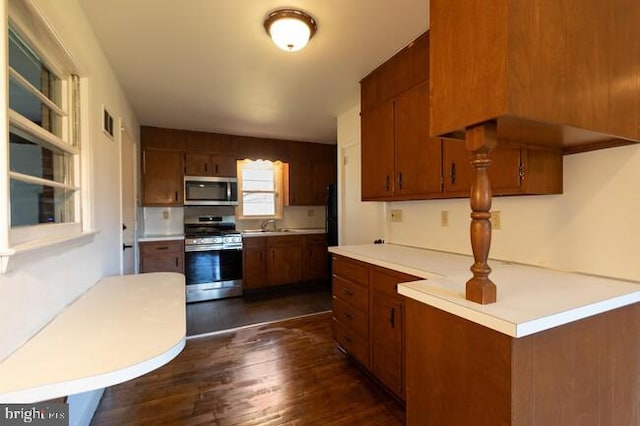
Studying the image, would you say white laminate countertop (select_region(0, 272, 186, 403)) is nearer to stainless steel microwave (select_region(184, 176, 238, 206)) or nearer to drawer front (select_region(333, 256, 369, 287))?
drawer front (select_region(333, 256, 369, 287))

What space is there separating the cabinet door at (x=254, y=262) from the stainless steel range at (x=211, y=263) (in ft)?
0.26

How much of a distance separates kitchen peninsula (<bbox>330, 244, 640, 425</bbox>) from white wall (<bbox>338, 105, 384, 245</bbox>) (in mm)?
1805

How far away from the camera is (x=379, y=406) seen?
6.20ft

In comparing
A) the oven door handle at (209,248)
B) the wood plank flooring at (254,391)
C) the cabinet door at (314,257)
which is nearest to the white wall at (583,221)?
the wood plank flooring at (254,391)

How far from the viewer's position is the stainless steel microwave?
427cm

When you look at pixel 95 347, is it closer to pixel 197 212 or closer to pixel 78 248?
pixel 78 248

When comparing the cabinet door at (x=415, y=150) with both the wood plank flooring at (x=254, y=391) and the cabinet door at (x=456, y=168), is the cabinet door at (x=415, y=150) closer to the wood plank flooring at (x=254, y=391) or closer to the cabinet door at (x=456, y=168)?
the cabinet door at (x=456, y=168)

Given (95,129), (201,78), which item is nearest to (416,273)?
(95,129)

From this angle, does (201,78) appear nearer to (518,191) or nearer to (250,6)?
(250,6)

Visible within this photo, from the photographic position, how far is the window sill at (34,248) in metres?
0.85

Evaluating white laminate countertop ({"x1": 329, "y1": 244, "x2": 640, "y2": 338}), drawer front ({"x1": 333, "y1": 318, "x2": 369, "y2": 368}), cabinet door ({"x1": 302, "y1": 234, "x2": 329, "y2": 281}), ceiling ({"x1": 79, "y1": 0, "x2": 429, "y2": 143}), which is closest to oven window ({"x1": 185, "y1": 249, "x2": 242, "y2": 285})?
cabinet door ({"x1": 302, "y1": 234, "x2": 329, "y2": 281})

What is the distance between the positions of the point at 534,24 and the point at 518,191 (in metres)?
0.84

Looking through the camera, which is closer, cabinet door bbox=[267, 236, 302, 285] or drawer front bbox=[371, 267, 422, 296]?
drawer front bbox=[371, 267, 422, 296]

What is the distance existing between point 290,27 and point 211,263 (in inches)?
130
